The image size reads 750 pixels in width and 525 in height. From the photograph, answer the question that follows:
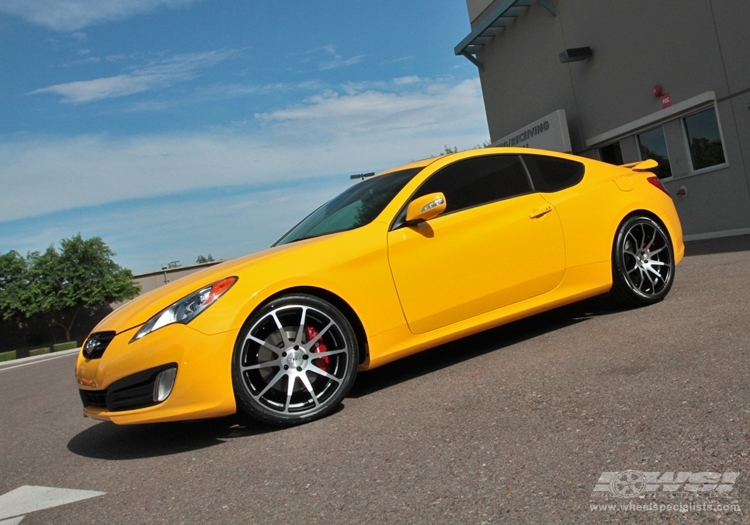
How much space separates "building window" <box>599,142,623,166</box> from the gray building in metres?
0.02

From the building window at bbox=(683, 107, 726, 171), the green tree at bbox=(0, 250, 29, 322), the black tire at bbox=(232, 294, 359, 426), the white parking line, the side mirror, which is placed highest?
the green tree at bbox=(0, 250, 29, 322)

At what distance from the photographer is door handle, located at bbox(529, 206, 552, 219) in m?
5.04

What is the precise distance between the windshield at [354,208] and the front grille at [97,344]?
1.51 metres

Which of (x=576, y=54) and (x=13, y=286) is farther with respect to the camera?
(x=13, y=286)

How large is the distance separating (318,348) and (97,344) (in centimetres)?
129

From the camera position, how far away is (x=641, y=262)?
566cm

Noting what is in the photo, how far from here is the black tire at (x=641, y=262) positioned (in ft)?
18.0

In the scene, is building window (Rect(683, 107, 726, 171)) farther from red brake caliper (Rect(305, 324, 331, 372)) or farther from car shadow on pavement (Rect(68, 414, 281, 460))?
car shadow on pavement (Rect(68, 414, 281, 460))

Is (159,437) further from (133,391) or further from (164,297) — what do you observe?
(164,297)

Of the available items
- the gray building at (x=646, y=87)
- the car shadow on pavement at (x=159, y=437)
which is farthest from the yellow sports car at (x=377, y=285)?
the gray building at (x=646, y=87)

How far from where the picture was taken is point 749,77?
12164 millimetres

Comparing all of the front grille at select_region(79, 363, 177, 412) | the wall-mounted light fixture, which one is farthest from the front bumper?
the wall-mounted light fixture

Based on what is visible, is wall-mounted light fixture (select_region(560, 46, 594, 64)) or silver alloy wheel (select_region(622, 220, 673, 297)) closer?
silver alloy wheel (select_region(622, 220, 673, 297))

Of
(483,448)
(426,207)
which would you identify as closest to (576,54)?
(426,207)
